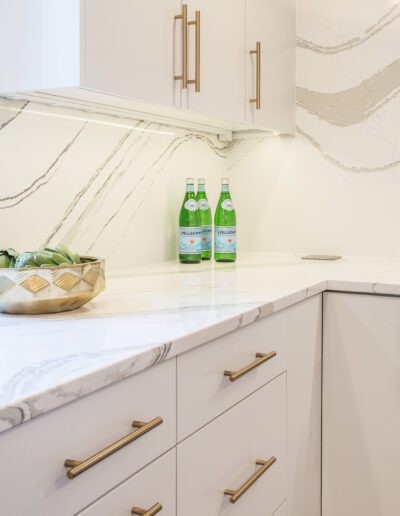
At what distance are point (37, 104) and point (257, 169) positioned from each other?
1131 mm

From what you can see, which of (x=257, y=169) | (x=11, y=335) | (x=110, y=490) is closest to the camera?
(x=110, y=490)

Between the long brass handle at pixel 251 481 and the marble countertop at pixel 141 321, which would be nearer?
the marble countertop at pixel 141 321

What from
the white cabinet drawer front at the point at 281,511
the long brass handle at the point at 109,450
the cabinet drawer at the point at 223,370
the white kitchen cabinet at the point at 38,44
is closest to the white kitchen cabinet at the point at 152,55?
the white kitchen cabinet at the point at 38,44

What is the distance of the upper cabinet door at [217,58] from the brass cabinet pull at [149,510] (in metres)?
1.08

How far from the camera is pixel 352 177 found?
234 cm

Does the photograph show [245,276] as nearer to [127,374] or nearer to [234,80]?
[234,80]

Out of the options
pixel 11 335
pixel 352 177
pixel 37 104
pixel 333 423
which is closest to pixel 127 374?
pixel 11 335

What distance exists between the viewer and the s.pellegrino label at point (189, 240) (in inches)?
83.5

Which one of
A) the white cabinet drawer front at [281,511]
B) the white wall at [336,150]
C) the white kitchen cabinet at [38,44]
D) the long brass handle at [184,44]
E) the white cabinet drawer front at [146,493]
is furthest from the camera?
the white wall at [336,150]

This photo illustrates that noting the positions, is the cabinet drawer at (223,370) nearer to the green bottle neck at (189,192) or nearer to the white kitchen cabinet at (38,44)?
the white kitchen cabinet at (38,44)

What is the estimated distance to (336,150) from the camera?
236cm

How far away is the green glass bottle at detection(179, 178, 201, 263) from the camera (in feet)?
6.97

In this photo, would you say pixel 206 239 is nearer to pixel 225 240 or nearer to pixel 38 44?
pixel 225 240

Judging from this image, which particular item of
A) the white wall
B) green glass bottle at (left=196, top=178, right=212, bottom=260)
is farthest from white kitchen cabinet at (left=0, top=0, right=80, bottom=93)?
the white wall
